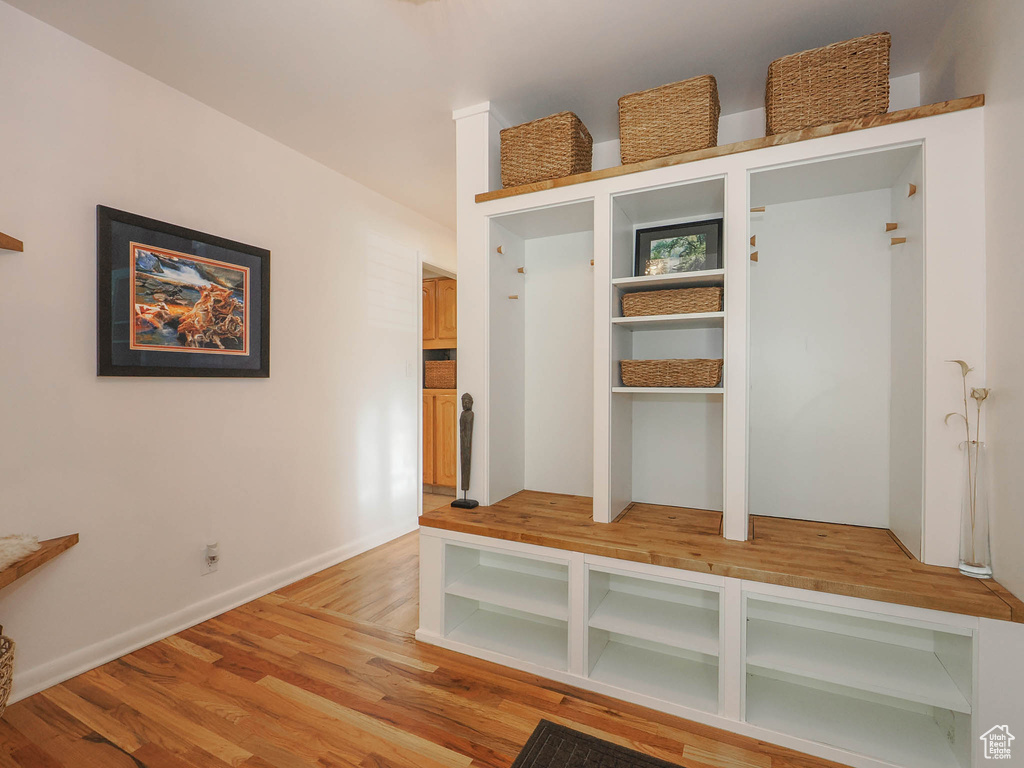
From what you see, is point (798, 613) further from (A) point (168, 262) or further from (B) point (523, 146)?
(A) point (168, 262)

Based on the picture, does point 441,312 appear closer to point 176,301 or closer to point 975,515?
point 176,301

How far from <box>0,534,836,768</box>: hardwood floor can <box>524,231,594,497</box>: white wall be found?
1005mm

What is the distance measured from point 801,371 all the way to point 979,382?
2.13ft

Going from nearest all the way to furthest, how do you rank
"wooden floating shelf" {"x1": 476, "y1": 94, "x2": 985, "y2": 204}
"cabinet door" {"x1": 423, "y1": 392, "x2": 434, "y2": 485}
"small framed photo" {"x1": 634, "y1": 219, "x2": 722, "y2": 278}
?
"wooden floating shelf" {"x1": 476, "y1": 94, "x2": 985, "y2": 204} → "small framed photo" {"x1": 634, "y1": 219, "x2": 722, "y2": 278} → "cabinet door" {"x1": 423, "y1": 392, "x2": 434, "y2": 485}

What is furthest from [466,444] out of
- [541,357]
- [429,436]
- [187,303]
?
[429,436]

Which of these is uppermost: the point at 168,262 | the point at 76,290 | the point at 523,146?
the point at 523,146

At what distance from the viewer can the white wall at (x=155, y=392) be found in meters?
1.80

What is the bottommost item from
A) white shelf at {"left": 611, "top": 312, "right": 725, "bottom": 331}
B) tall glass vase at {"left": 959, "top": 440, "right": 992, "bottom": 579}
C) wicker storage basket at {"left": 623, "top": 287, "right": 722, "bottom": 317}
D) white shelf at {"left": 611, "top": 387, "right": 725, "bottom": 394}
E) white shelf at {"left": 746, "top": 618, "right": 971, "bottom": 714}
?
white shelf at {"left": 746, "top": 618, "right": 971, "bottom": 714}

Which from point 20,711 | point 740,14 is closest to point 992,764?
point 740,14

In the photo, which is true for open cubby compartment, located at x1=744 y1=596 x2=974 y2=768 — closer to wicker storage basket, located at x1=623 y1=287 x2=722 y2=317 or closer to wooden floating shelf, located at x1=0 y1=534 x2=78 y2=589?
wicker storage basket, located at x1=623 y1=287 x2=722 y2=317

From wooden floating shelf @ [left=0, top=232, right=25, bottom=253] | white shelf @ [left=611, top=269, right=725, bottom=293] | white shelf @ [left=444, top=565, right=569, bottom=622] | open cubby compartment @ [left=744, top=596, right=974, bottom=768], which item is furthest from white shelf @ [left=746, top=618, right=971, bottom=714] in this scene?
wooden floating shelf @ [left=0, top=232, right=25, bottom=253]

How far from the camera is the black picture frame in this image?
201 centimetres

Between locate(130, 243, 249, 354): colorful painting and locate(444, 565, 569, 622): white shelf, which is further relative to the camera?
locate(130, 243, 249, 354): colorful painting

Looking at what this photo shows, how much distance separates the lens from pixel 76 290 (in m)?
1.93
